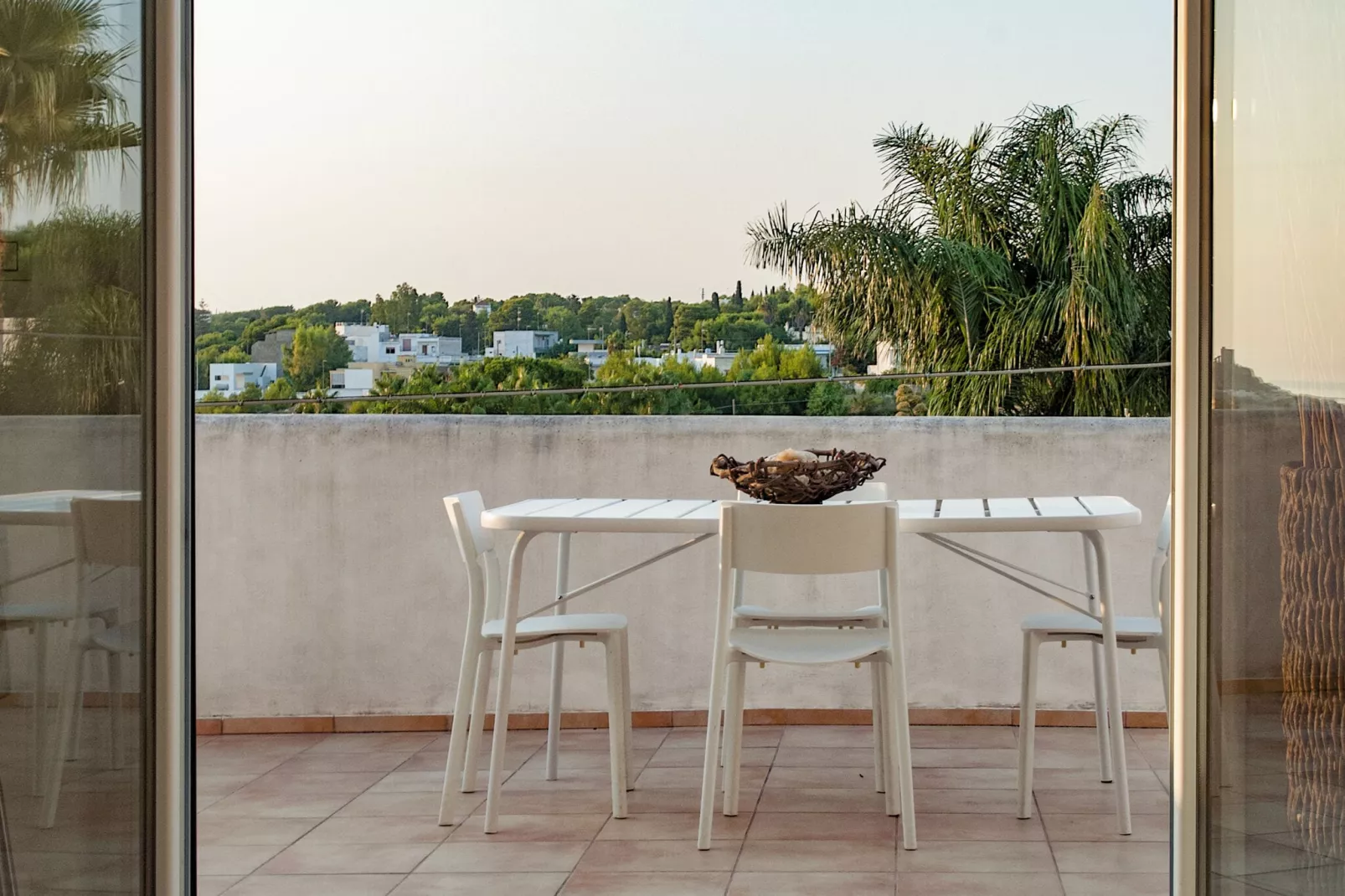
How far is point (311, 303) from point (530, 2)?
2.46 metres

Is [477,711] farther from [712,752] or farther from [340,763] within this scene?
[340,763]

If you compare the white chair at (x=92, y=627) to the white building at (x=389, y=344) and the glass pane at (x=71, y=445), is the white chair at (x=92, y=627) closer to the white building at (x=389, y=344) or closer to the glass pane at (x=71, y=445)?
the glass pane at (x=71, y=445)

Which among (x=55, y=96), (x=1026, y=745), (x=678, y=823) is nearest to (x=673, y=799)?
(x=678, y=823)

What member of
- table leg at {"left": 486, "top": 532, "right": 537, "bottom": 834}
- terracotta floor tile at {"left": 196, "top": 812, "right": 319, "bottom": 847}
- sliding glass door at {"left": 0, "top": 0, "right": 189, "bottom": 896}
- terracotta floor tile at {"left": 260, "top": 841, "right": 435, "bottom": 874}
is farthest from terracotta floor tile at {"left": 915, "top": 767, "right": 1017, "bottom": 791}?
sliding glass door at {"left": 0, "top": 0, "right": 189, "bottom": 896}

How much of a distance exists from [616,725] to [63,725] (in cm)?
166

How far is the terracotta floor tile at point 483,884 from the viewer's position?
276cm

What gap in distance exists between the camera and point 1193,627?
1.87 m

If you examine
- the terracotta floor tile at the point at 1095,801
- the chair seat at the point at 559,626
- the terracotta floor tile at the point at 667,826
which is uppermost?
the chair seat at the point at 559,626

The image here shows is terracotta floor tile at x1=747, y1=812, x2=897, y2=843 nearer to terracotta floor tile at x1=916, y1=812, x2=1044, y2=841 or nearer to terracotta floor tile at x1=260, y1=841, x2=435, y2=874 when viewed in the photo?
terracotta floor tile at x1=916, y1=812, x2=1044, y2=841

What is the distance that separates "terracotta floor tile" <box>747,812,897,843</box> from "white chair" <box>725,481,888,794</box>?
0.49ft

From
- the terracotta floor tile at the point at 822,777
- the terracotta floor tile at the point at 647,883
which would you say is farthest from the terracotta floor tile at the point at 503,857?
the terracotta floor tile at the point at 822,777

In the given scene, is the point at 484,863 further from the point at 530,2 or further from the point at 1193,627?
the point at 530,2

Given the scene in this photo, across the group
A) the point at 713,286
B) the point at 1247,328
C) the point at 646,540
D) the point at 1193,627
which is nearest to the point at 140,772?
the point at 1193,627

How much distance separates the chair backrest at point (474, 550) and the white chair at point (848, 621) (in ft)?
2.25
